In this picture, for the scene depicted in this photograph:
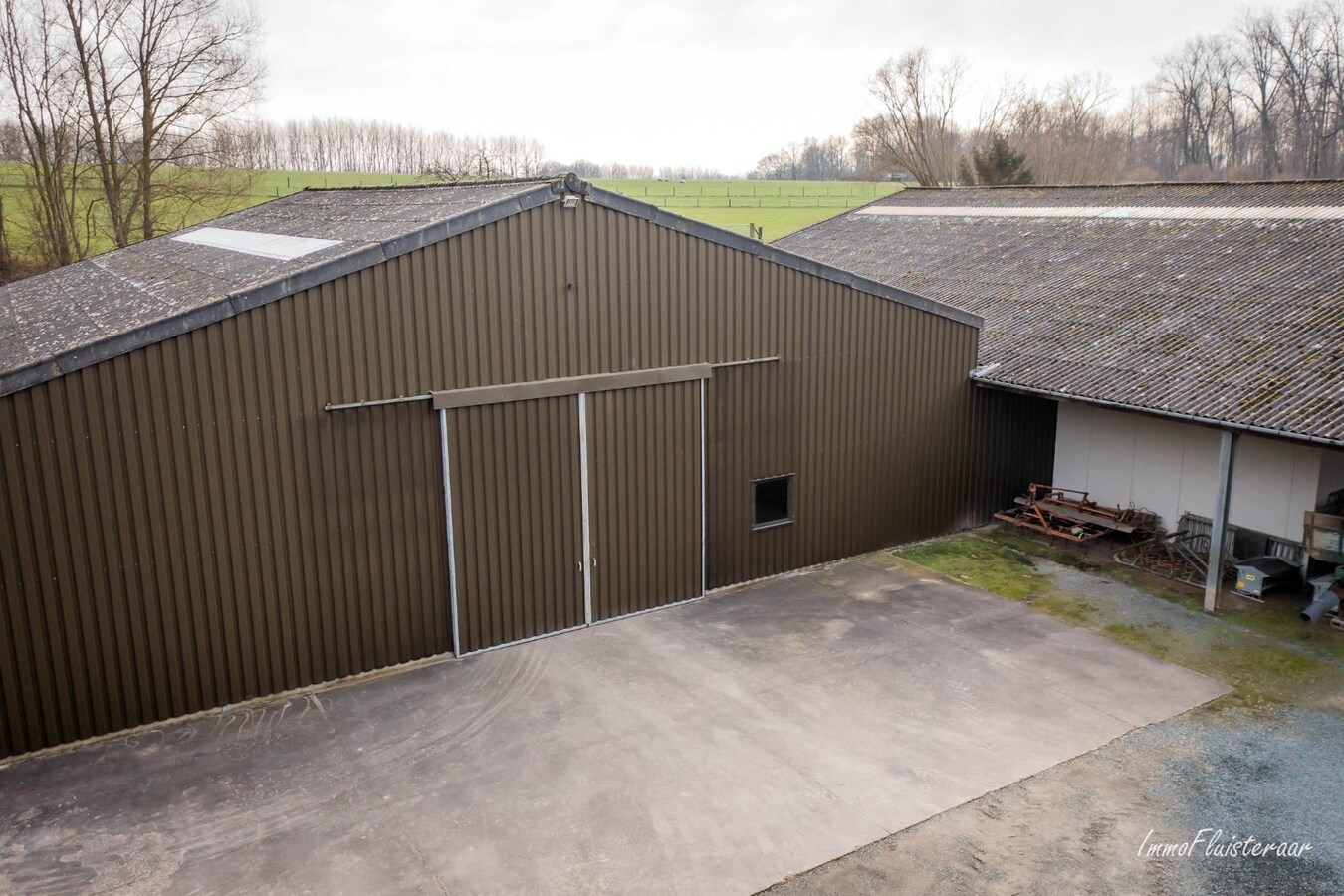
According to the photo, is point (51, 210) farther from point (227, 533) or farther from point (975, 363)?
point (975, 363)

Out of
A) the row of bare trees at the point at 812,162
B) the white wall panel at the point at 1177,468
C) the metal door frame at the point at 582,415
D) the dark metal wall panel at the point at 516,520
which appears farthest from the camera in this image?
the row of bare trees at the point at 812,162

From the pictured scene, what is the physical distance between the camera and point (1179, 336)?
1472 centimetres

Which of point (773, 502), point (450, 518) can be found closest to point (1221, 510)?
point (773, 502)

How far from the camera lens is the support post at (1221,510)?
40.0 ft

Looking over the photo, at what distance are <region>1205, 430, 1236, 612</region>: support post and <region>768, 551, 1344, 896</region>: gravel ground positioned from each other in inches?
103

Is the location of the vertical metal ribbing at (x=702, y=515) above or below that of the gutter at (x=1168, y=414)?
below

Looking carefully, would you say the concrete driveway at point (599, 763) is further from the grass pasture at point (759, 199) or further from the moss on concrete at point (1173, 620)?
the grass pasture at point (759, 199)

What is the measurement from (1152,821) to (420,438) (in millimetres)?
7841

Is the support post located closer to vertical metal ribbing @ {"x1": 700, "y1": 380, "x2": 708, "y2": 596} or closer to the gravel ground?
the gravel ground

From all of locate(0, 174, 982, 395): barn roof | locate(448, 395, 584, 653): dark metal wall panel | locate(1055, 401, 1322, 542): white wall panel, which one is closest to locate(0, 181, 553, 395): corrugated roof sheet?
locate(0, 174, 982, 395): barn roof

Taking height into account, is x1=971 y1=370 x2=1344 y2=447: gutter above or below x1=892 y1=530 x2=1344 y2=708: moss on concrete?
above

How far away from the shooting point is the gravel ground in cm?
747

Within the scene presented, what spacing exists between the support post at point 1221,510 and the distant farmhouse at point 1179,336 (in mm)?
29

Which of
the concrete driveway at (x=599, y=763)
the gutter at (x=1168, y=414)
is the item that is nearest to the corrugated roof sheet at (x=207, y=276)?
the concrete driveway at (x=599, y=763)
